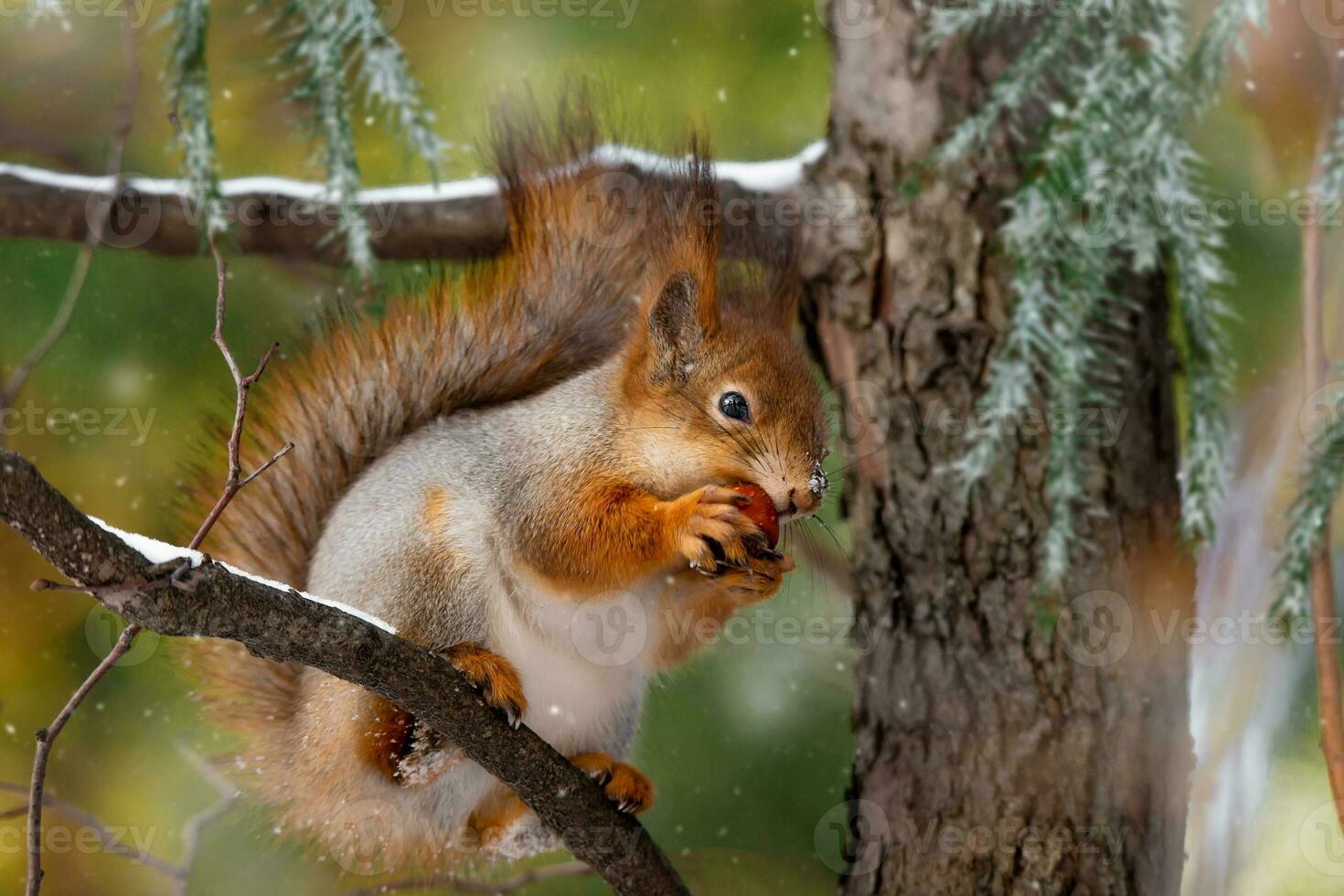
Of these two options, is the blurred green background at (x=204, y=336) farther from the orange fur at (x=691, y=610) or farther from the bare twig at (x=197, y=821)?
the orange fur at (x=691, y=610)

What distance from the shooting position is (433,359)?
1.38 metres

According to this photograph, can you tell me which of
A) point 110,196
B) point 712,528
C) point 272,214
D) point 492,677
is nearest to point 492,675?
point 492,677

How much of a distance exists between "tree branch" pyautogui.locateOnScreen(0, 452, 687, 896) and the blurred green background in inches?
33.8

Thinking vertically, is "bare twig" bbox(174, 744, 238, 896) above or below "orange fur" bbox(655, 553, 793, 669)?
below

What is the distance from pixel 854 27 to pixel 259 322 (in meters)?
1.17

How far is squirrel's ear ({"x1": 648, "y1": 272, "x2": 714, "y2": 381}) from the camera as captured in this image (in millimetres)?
1206

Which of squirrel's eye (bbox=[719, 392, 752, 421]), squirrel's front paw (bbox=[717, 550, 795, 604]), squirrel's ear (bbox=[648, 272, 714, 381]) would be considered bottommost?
squirrel's front paw (bbox=[717, 550, 795, 604])

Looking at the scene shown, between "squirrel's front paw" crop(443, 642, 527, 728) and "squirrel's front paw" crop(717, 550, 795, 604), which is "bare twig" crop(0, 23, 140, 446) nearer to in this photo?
"squirrel's front paw" crop(443, 642, 527, 728)

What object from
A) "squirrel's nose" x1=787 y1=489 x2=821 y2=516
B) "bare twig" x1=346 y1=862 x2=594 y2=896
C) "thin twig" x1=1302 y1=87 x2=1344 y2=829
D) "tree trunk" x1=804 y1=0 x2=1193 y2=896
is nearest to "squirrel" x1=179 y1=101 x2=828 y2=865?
"squirrel's nose" x1=787 y1=489 x2=821 y2=516

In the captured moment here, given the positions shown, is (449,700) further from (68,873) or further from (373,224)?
(68,873)

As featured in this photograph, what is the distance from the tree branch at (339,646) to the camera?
0.70 meters

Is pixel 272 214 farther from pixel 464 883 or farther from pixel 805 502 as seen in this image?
pixel 805 502

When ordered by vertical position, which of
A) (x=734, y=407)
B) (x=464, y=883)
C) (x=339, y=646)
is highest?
(x=734, y=407)

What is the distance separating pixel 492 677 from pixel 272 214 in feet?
3.63
